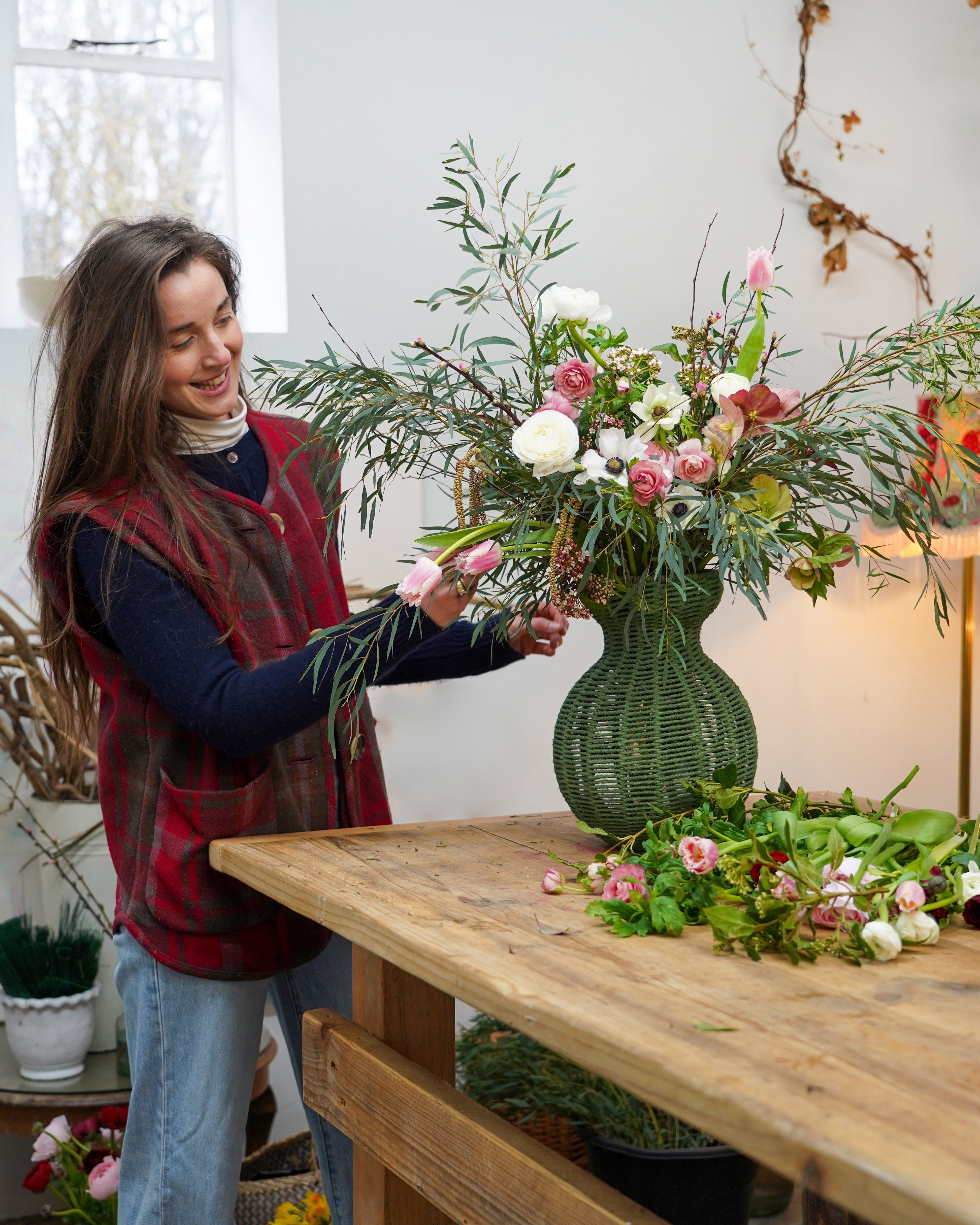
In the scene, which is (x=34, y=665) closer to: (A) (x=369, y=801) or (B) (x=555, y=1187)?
(A) (x=369, y=801)

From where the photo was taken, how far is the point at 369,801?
1484 mm

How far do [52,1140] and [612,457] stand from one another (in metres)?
1.56

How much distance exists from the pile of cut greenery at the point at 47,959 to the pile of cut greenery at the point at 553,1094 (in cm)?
67

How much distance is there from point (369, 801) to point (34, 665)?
0.94 m

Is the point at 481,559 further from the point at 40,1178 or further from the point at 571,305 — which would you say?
the point at 40,1178

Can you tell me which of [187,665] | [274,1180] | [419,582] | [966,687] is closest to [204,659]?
[187,665]

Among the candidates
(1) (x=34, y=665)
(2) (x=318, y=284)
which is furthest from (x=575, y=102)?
(1) (x=34, y=665)

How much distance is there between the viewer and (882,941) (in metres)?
0.86

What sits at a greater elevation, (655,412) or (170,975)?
(655,412)

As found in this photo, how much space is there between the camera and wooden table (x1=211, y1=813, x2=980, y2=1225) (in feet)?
1.91

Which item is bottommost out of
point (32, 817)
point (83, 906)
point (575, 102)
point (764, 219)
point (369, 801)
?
point (83, 906)

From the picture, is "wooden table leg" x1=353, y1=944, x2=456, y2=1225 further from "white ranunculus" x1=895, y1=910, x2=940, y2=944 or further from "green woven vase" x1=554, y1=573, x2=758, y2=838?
"white ranunculus" x1=895, y1=910, x2=940, y2=944

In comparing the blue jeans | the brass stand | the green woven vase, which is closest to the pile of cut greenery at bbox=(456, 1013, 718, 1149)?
the blue jeans

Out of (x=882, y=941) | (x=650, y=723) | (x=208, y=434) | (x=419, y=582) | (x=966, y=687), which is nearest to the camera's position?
(x=882, y=941)
